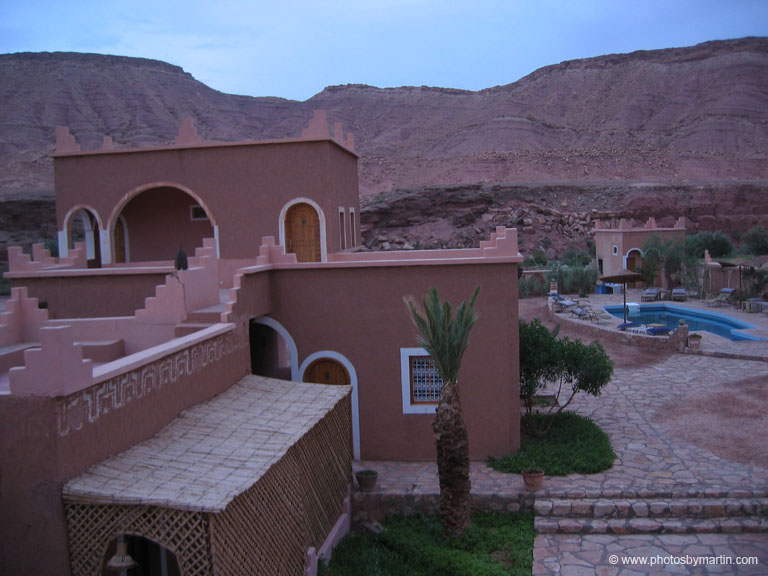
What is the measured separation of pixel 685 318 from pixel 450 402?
20.6 metres

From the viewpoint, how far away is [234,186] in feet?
53.2

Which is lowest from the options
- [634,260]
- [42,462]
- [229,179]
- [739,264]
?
[42,462]

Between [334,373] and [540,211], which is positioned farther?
[540,211]

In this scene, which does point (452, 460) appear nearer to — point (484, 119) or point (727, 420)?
point (727, 420)

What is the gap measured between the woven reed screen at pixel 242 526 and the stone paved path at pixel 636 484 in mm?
2509

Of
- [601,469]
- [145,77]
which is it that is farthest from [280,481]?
[145,77]

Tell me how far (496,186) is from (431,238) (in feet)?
25.5

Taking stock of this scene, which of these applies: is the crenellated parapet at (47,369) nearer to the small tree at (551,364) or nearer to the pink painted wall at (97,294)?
the pink painted wall at (97,294)

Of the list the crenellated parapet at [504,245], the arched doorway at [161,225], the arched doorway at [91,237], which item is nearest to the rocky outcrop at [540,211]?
the arched doorway at [161,225]

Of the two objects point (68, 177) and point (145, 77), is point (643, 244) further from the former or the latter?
point (145, 77)

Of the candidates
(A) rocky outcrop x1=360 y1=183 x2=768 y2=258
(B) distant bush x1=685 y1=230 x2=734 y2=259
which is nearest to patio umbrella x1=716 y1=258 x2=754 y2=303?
(B) distant bush x1=685 y1=230 x2=734 y2=259

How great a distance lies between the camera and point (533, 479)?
34.6 feet

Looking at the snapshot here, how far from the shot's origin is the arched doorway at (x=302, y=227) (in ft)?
53.1

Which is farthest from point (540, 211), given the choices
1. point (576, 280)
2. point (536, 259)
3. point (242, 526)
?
point (242, 526)
